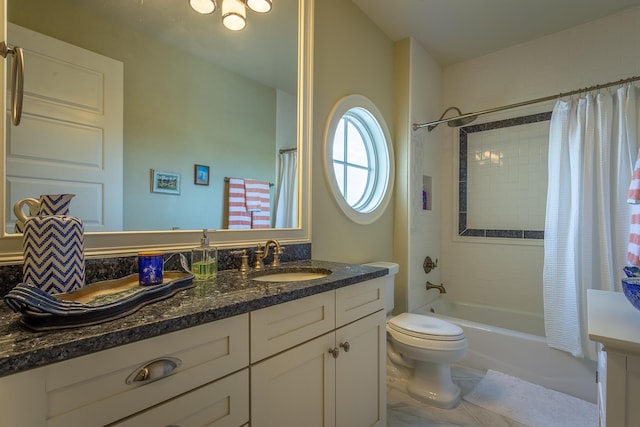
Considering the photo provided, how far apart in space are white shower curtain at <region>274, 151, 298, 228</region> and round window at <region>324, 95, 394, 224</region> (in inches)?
10.4

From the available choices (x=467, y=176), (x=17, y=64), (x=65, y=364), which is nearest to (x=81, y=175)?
(x=17, y=64)

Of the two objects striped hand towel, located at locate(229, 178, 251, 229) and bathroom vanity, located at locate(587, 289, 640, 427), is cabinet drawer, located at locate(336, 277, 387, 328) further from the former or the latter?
bathroom vanity, located at locate(587, 289, 640, 427)

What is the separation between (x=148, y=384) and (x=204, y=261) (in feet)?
1.75

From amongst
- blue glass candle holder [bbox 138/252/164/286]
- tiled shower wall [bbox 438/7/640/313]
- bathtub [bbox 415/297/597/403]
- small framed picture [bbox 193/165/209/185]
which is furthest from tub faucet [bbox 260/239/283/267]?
tiled shower wall [bbox 438/7/640/313]

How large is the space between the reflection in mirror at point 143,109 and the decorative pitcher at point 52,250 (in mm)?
177

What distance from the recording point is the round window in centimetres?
193

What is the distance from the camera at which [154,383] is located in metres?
0.66

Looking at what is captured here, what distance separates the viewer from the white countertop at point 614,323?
30.4 inches

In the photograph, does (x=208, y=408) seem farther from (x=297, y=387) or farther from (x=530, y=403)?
(x=530, y=403)

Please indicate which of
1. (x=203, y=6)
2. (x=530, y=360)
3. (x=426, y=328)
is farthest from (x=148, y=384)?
(x=530, y=360)

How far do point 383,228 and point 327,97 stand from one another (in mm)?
1066

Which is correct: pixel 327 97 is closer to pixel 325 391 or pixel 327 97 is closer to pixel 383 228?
pixel 383 228

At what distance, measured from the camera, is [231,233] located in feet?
4.52

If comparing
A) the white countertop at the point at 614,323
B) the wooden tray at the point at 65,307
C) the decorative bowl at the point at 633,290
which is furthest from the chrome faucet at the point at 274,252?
the decorative bowl at the point at 633,290
